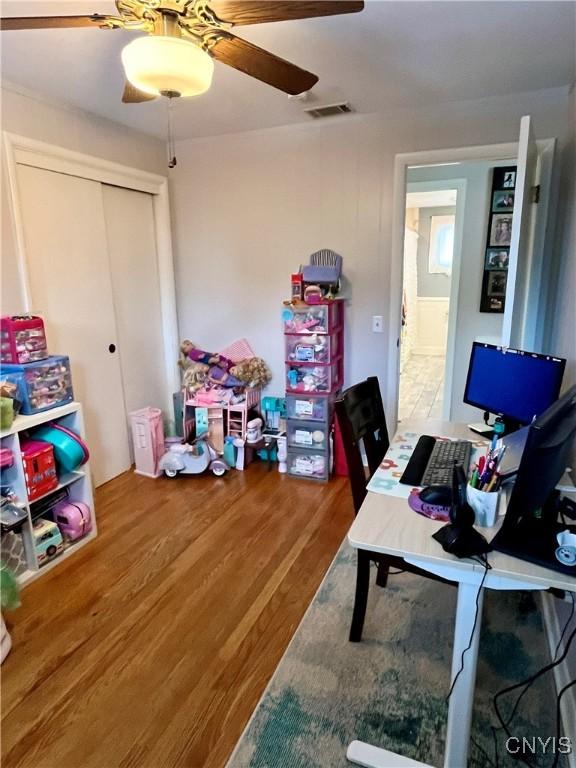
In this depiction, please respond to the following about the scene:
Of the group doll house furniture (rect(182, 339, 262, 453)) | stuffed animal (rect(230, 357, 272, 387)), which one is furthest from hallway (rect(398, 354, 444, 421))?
doll house furniture (rect(182, 339, 262, 453))

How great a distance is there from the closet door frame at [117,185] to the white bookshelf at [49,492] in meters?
0.69

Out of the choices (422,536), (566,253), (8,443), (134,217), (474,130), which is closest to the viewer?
(422,536)

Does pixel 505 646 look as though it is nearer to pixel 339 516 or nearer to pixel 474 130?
pixel 339 516

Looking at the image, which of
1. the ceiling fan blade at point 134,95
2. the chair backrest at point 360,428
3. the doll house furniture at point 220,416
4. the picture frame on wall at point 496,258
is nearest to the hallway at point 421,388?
the picture frame on wall at point 496,258

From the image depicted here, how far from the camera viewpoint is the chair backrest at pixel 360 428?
5.27 ft

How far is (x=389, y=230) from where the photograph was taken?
2.99 meters

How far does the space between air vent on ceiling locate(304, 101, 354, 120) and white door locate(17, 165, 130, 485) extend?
146 cm

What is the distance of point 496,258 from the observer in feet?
12.4

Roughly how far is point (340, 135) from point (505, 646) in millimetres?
3006

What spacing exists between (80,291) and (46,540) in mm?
1519

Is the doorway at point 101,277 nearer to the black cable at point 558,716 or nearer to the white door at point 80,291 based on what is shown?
the white door at point 80,291

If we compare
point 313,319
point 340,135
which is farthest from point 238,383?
point 340,135

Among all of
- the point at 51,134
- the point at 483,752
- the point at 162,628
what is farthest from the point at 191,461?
the point at 483,752

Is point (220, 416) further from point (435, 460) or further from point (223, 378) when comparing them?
point (435, 460)
